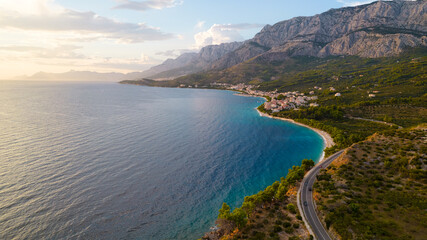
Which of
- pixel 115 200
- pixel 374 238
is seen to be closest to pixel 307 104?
pixel 374 238

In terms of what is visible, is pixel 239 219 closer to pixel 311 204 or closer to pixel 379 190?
pixel 311 204

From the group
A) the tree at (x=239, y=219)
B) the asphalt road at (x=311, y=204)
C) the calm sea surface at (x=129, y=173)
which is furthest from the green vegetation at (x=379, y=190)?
the calm sea surface at (x=129, y=173)

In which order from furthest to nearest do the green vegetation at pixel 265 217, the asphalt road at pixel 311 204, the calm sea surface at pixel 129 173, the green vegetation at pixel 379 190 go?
the calm sea surface at pixel 129 173
the green vegetation at pixel 265 217
the asphalt road at pixel 311 204
the green vegetation at pixel 379 190

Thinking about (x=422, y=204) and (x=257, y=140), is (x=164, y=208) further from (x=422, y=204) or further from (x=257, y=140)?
(x=257, y=140)

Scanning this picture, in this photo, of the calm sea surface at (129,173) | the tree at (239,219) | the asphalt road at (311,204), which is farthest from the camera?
the calm sea surface at (129,173)

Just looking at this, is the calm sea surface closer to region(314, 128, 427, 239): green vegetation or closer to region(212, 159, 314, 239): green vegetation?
region(212, 159, 314, 239): green vegetation

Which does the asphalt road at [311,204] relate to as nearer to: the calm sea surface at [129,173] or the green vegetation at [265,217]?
the green vegetation at [265,217]

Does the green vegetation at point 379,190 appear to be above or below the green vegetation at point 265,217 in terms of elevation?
above
